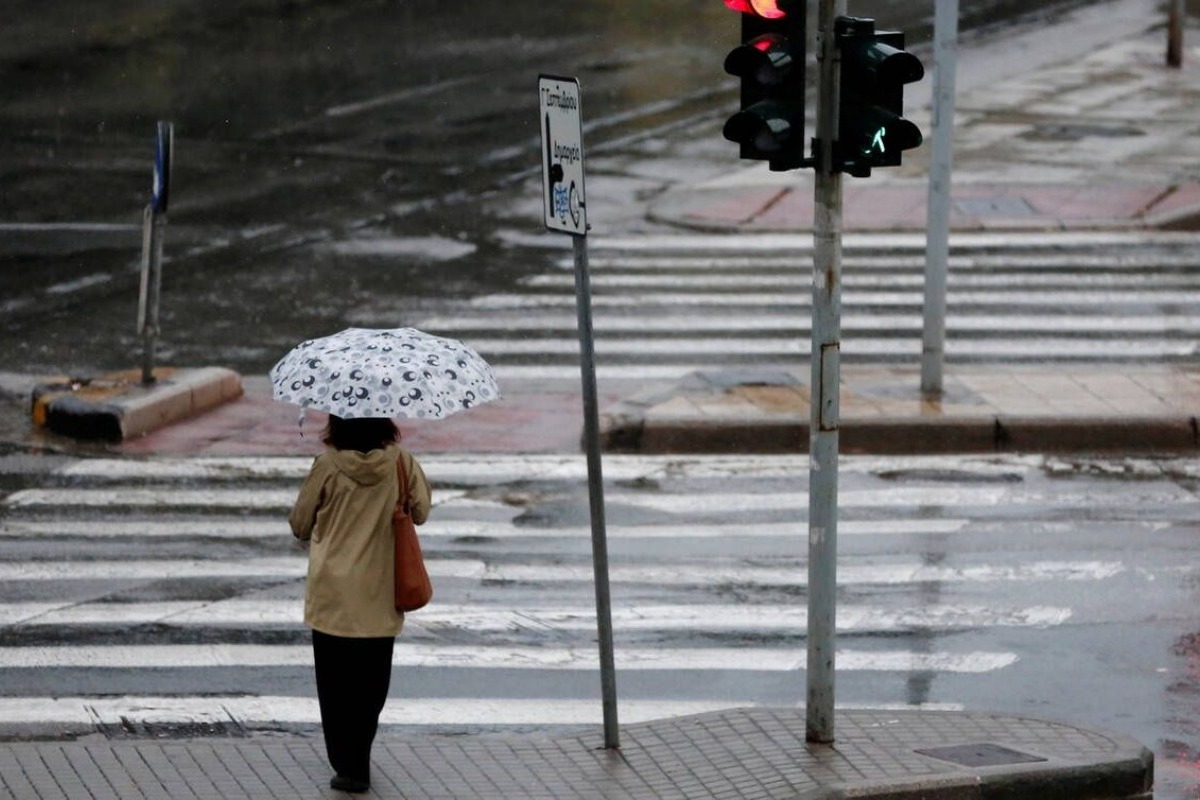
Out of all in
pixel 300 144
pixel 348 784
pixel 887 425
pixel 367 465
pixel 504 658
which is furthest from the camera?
pixel 300 144

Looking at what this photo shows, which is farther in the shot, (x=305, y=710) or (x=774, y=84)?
(x=305, y=710)

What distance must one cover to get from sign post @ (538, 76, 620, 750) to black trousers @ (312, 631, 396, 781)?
94 cm

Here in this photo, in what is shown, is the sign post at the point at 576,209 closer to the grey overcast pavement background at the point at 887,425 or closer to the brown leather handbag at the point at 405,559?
the grey overcast pavement background at the point at 887,425

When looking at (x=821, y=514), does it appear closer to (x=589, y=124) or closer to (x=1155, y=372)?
(x=1155, y=372)

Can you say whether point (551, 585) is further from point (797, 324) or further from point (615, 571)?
point (797, 324)

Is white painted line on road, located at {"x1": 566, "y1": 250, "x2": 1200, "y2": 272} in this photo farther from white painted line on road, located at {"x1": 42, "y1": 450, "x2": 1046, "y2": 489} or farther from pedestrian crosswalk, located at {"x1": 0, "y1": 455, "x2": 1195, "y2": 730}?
pedestrian crosswalk, located at {"x1": 0, "y1": 455, "x2": 1195, "y2": 730}

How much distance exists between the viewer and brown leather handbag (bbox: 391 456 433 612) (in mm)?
8344

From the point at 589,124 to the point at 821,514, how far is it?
21.7m

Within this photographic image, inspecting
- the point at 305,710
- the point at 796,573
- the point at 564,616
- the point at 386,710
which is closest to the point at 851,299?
the point at 796,573

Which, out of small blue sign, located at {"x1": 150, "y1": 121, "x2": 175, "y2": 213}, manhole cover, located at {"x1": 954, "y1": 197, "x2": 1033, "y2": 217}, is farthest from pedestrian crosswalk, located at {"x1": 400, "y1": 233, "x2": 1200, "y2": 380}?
small blue sign, located at {"x1": 150, "y1": 121, "x2": 175, "y2": 213}

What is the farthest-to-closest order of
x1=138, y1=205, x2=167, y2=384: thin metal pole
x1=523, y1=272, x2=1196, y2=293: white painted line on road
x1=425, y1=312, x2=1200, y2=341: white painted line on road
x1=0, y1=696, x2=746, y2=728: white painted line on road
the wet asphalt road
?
1. x1=523, y1=272, x2=1196, y2=293: white painted line on road
2. the wet asphalt road
3. x1=425, y1=312, x2=1200, y2=341: white painted line on road
4. x1=138, y1=205, x2=167, y2=384: thin metal pole
5. x1=0, y1=696, x2=746, y2=728: white painted line on road

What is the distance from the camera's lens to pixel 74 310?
1992cm

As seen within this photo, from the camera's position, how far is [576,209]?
8750 millimetres

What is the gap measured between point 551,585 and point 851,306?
8.71 meters
